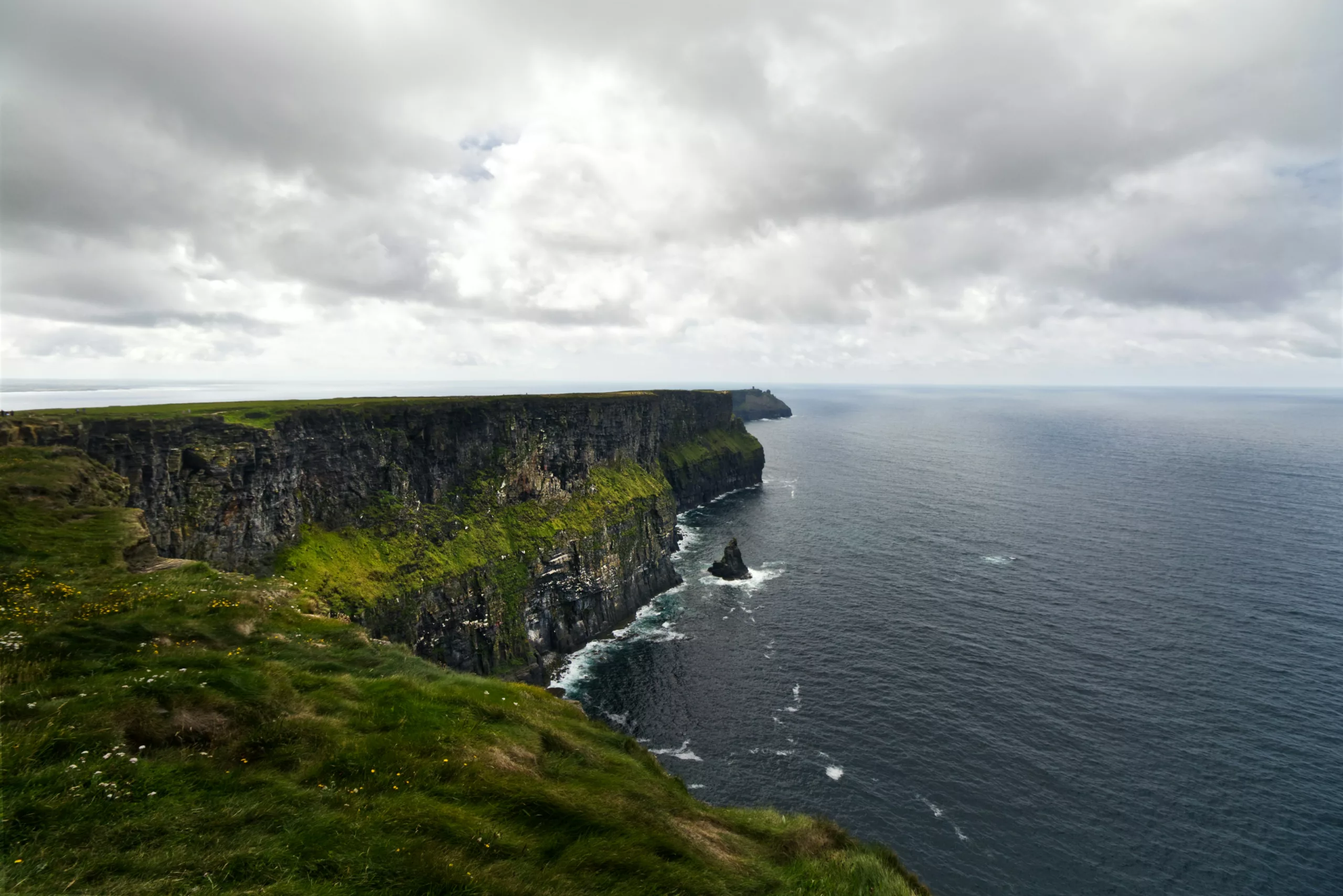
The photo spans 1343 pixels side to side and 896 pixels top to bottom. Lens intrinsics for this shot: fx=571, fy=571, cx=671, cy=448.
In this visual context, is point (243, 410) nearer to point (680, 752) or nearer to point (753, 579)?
point (680, 752)

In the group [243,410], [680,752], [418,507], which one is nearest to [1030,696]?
[680,752]

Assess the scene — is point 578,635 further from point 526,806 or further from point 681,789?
point 526,806

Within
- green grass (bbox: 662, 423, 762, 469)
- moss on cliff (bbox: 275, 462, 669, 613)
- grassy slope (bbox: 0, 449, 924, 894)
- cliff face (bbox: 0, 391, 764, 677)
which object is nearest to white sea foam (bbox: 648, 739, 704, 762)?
cliff face (bbox: 0, 391, 764, 677)

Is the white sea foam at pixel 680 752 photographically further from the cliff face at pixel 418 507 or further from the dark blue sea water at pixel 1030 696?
the cliff face at pixel 418 507

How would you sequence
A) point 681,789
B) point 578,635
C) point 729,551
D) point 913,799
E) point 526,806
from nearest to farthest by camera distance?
point 526,806 < point 681,789 < point 913,799 < point 578,635 < point 729,551

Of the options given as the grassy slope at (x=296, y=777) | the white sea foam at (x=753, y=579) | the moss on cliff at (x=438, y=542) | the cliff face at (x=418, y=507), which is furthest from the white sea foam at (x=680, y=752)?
the white sea foam at (x=753, y=579)

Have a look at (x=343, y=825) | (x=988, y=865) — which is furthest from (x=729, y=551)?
(x=343, y=825)

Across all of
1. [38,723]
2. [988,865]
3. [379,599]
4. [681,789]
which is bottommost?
[988,865]
